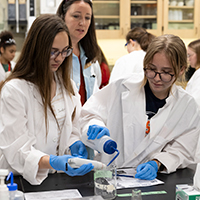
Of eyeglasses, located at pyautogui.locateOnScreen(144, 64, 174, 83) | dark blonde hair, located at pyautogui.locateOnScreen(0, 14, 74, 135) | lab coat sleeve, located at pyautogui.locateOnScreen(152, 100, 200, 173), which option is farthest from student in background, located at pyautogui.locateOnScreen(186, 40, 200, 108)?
dark blonde hair, located at pyautogui.locateOnScreen(0, 14, 74, 135)

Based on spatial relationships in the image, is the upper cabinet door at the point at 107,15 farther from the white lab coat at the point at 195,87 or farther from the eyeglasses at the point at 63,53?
the eyeglasses at the point at 63,53

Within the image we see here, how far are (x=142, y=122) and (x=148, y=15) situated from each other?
372 centimetres

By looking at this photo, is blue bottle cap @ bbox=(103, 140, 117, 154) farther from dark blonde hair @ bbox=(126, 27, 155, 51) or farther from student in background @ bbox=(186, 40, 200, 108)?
dark blonde hair @ bbox=(126, 27, 155, 51)

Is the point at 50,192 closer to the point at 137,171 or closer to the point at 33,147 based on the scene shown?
the point at 33,147

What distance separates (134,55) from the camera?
3.29 metres

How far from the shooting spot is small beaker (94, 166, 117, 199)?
123 centimetres

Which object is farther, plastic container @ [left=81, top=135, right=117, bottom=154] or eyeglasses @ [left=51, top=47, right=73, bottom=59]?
eyeglasses @ [left=51, top=47, right=73, bottom=59]

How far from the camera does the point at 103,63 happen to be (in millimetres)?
2822

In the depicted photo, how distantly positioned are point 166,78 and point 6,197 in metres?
0.99

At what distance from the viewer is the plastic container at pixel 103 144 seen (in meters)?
1.39

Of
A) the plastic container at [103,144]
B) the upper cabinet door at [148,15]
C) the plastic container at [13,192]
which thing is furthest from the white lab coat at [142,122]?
the upper cabinet door at [148,15]

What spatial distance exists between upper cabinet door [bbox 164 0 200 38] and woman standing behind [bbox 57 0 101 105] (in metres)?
3.06

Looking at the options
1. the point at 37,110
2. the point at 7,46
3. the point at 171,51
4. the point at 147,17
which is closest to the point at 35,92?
the point at 37,110

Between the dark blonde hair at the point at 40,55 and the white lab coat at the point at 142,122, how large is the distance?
30 centimetres
